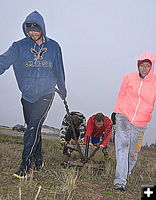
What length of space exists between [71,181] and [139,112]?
1.65m

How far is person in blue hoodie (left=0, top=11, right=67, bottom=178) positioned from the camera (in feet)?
13.9

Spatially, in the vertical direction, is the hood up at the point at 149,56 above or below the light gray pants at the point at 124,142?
above

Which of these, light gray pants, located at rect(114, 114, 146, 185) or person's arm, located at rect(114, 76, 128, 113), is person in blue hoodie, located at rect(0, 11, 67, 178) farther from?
light gray pants, located at rect(114, 114, 146, 185)

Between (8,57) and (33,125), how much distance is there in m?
1.08

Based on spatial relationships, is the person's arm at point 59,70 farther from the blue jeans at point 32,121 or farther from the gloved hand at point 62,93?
the blue jeans at point 32,121

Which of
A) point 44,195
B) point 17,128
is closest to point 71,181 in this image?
point 44,195

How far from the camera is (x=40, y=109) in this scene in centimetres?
433

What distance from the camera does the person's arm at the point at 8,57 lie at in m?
4.14

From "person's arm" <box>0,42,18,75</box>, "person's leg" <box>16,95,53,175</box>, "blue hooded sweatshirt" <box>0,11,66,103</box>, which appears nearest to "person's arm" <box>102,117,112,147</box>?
"person's leg" <box>16,95,53,175</box>

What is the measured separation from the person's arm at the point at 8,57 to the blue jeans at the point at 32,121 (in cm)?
65

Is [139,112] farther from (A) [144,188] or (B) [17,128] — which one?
(B) [17,128]

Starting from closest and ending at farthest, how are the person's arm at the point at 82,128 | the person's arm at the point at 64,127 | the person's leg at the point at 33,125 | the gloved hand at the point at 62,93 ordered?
1. the person's leg at the point at 33,125
2. the gloved hand at the point at 62,93
3. the person's arm at the point at 82,128
4. the person's arm at the point at 64,127

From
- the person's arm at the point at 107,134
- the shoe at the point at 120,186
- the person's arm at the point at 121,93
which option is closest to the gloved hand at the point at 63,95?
the person's arm at the point at 121,93

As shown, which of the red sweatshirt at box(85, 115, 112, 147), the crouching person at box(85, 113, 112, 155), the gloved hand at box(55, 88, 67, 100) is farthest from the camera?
the red sweatshirt at box(85, 115, 112, 147)
